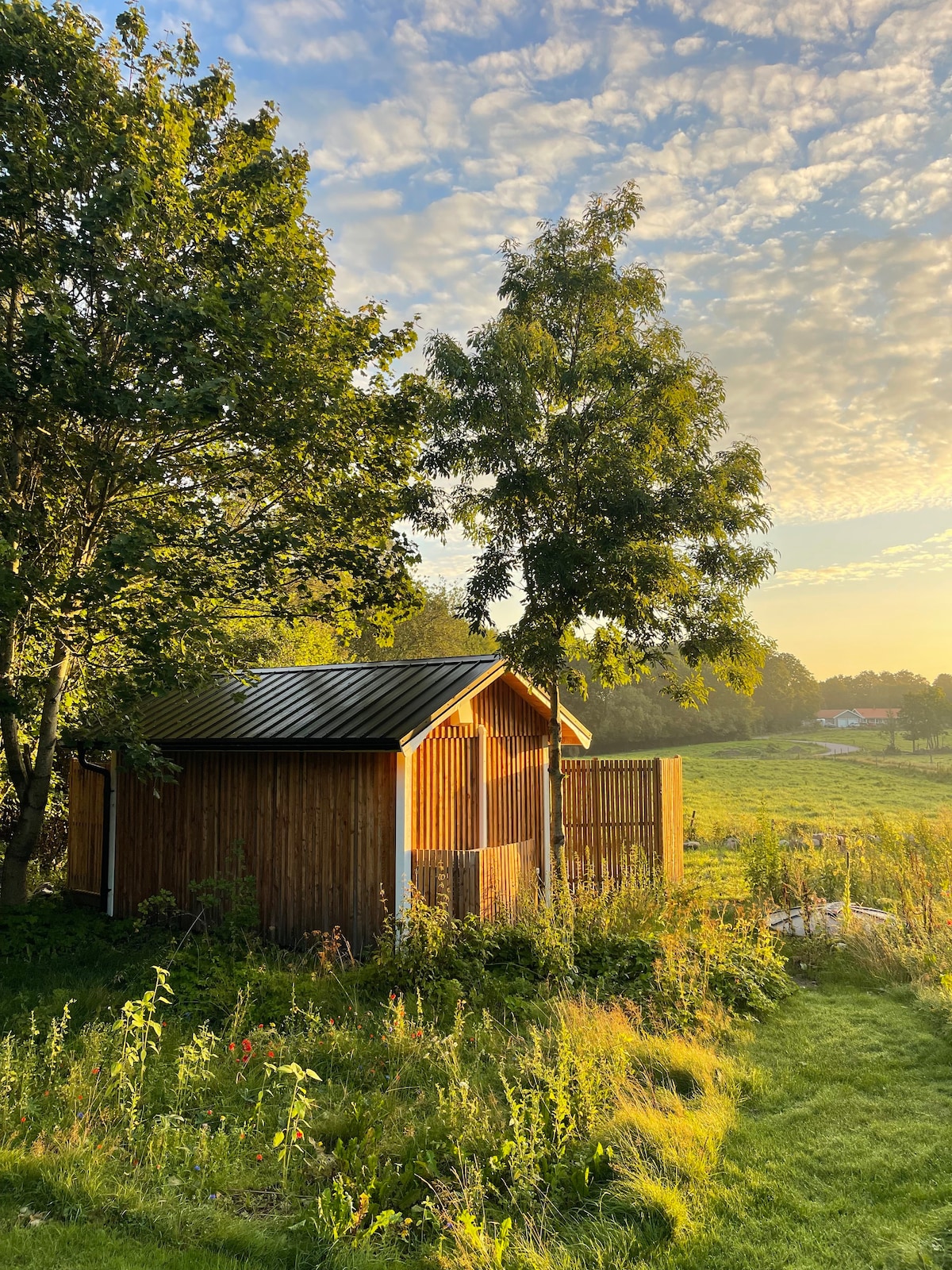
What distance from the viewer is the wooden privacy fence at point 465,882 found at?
Answer: 8.56 meters

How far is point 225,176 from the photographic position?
30.3 ft

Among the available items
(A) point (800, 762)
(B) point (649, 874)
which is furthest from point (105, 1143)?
(A) point (800, 762)

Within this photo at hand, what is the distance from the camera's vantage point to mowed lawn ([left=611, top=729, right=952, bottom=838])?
68.3 ft

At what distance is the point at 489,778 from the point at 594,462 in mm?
4613

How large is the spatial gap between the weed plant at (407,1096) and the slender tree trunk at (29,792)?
2.85m

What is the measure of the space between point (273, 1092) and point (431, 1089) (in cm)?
108

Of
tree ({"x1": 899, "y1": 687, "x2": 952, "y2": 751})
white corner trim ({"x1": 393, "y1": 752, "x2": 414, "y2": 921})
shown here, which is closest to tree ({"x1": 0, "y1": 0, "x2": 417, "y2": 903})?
white corner trim ({"x1": 393, "y1": 752, "x2": 414, "y2": 921})

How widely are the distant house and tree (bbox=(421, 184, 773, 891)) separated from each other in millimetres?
49512

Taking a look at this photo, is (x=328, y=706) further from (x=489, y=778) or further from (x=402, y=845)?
(x=489, y=778)

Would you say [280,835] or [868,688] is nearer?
[280,835]

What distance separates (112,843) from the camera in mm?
11484

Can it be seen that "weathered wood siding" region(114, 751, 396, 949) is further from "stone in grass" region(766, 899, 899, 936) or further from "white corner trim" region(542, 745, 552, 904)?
"stone in grass" region(766, 899, 899, 936)

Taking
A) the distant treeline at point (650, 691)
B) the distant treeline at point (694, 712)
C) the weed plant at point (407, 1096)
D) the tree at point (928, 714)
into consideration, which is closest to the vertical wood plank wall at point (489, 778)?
the weed plant at point (407, 1096)

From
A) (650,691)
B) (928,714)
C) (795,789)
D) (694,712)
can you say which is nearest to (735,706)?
(694,712)
